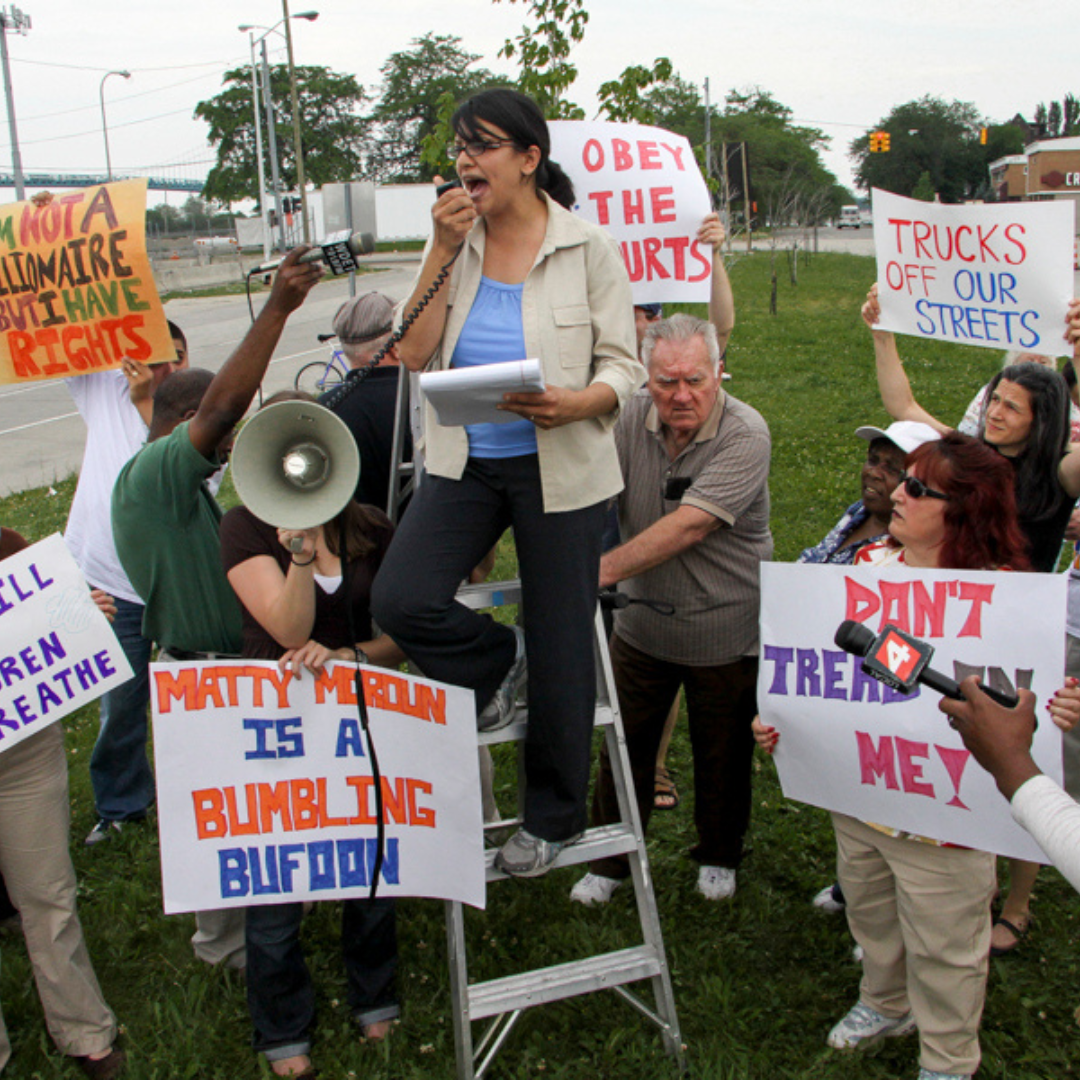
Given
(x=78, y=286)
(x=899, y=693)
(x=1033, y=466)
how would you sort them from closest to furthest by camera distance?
(x=899, y=693), (x=1033, y=466), (x=78, y=286)

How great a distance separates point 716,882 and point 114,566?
8.55 ft

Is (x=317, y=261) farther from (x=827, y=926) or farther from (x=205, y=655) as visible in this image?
(x=827, y=926)

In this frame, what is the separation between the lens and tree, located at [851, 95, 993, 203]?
84.8 m

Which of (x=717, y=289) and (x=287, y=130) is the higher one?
(x=287, y=130)

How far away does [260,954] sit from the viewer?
10.1 ft

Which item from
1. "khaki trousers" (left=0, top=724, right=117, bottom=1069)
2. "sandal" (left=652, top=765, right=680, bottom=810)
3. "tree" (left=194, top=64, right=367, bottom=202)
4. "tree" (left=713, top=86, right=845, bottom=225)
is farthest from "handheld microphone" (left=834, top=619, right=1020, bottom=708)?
"tree" (left=194, top=64, right=367, bottom=202)

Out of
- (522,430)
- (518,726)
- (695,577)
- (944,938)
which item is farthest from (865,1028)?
(522,430)

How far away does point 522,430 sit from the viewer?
2.81 metres

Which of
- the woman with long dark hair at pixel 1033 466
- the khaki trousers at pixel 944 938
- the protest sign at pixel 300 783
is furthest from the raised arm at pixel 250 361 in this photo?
the woman with long dark hair at pixel 1033 466

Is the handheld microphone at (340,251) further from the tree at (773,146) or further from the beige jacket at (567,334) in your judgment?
the tree at (773,146)

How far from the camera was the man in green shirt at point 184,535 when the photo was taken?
10.2ft

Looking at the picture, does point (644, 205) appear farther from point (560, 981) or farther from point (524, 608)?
point (560, 981)

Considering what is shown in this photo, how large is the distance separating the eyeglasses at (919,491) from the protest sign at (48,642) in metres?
2.28

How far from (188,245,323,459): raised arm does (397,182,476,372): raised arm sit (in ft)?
0.89
